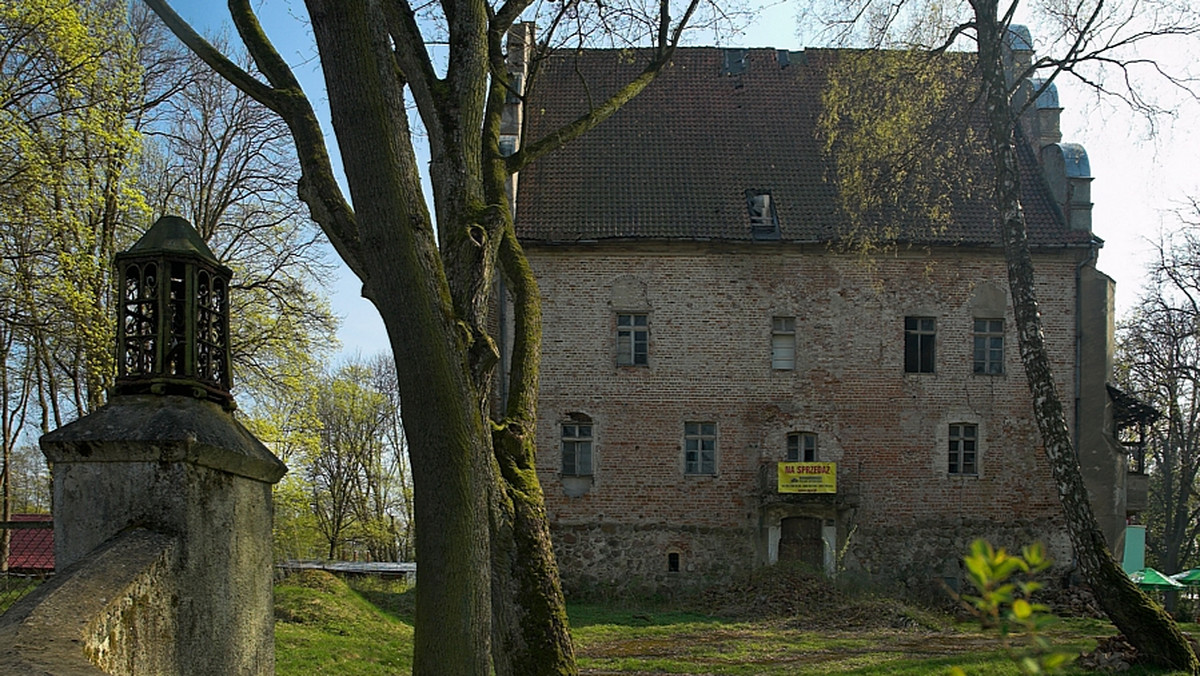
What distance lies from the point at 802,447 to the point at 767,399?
4.36 feet

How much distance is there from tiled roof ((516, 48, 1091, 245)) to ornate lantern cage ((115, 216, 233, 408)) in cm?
1826

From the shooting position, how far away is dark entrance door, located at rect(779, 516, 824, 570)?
23.6m

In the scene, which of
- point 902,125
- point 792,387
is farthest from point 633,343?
point 902,125

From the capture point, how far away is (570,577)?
920 inches

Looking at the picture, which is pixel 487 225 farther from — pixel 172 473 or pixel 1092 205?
pixel 1092 205

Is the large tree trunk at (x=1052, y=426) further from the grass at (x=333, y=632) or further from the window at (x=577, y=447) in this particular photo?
the window at (x=577, y=447)

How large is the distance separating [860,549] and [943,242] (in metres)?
7.23

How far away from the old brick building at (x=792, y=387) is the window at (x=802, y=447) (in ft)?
0.24

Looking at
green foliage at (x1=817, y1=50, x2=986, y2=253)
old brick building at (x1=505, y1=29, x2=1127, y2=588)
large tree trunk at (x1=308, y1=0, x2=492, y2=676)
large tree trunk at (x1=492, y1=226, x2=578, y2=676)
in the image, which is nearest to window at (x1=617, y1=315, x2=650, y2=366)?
old brick building at (x1=505, y1=29, x2=1127, y2=588)

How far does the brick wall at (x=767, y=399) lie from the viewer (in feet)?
77.6

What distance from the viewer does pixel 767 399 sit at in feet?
79.2

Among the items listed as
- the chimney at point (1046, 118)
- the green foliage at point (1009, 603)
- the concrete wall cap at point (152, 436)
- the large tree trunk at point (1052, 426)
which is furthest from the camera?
the chimney at point (1046, 118)

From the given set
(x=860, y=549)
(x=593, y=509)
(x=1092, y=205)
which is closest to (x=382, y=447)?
(x=593, y=509)

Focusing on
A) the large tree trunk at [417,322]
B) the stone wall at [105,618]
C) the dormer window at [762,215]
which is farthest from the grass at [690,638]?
the dormer window at [762,215]
